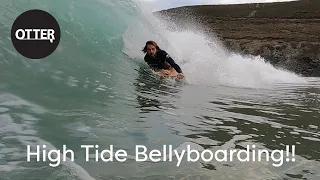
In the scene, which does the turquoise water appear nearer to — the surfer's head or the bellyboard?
the bellyboard

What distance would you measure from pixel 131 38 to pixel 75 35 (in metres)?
3.63

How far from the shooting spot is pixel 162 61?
1128 cm

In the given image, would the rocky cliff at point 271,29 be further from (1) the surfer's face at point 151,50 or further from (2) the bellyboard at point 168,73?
(2) the bellyboard at point 168,73

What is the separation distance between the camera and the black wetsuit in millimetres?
11188

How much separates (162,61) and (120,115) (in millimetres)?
5393

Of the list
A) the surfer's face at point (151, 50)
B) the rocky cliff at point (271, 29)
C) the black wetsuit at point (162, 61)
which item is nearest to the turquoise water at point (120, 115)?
the black wetsuit at point (162, 61)

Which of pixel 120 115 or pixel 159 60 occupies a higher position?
pixel 159 60

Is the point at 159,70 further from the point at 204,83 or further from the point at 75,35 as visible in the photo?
the point at 75,35

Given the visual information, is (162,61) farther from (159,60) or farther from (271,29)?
(271,29)

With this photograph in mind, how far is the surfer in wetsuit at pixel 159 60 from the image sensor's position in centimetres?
1106

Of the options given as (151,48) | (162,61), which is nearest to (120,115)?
(151,48)

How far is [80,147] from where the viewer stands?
4434 millimetres

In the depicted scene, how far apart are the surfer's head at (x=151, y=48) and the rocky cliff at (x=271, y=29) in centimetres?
1499

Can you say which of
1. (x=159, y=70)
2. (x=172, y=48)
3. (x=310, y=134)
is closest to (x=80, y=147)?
(x=310, y=134)
